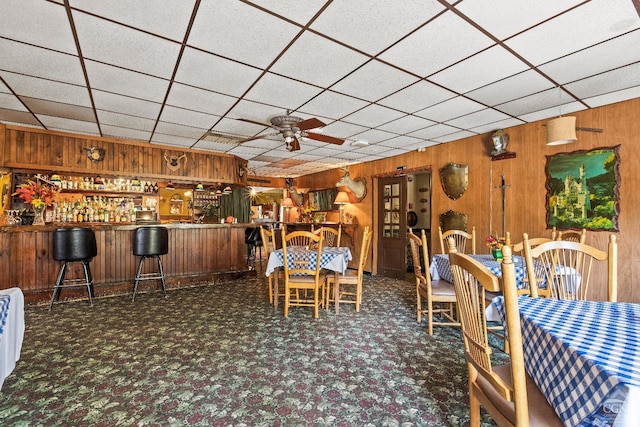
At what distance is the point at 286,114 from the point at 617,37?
3.41 metres

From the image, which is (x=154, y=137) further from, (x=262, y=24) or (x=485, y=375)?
(x=485, y=375)

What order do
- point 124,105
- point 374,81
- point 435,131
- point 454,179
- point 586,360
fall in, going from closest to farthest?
point 586,360 → point 374,81 → point 124,105 → point 435,131 → point 454,179

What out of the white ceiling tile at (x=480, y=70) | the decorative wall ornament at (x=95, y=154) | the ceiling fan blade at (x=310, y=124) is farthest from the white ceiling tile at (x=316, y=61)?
the decorative wall ornament at (x=95, y=154)

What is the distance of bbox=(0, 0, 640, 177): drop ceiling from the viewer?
2.20 m

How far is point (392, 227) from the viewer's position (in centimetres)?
716

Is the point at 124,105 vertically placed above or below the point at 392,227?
above

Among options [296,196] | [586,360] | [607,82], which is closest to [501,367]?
[586,360]

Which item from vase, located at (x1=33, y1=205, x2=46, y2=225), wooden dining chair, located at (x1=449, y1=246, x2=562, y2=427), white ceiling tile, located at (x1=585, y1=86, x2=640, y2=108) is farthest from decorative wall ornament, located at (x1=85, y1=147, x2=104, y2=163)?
white ceiling tile, located at (x1=585, y1=86, x2=640, y2=108)

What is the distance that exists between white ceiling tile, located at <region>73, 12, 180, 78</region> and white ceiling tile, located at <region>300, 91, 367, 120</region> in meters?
1.63

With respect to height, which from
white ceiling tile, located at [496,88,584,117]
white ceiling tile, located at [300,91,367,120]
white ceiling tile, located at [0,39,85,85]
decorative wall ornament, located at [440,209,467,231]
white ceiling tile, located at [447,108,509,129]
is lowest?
decorative wall ornament, located at [440,209,467,231]

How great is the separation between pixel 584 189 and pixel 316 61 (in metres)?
4.02

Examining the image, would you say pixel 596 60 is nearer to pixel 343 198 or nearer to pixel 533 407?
pixel 533 407

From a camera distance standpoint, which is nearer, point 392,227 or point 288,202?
point 392,227

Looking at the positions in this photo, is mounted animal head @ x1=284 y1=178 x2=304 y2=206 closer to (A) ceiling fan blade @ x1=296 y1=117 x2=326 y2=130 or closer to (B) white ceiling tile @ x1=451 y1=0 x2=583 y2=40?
(A) ceiling fan blade @ x1=296 y1=117 x2=326 y2=130
